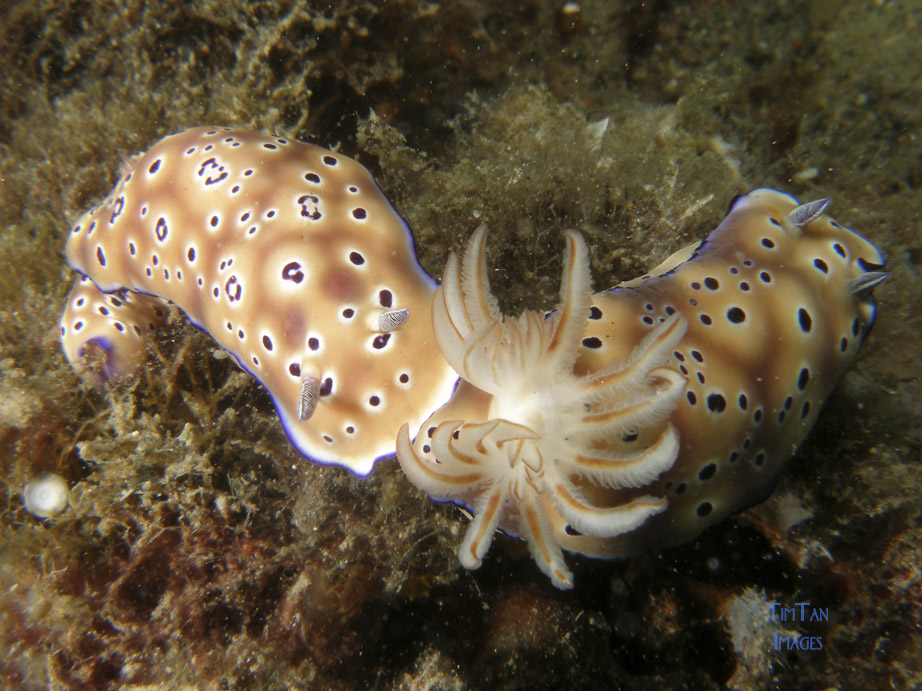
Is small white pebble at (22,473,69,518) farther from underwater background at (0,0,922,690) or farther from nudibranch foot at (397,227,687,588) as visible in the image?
nudibranch foot at (397,227,687,588)

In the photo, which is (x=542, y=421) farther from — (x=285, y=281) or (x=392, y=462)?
(x=285, y=281)

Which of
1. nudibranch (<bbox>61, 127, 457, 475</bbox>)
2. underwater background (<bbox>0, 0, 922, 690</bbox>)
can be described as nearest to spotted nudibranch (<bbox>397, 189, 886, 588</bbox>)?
nudibranch (<bbox>61, 127, 457, 475</bbox>)

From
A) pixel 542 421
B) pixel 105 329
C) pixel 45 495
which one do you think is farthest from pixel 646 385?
pixel 45 495

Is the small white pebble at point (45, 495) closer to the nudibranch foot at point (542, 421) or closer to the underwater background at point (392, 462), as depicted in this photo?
the underwater background at point (392, 462)

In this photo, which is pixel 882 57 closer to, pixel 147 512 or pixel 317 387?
pixel 317 387

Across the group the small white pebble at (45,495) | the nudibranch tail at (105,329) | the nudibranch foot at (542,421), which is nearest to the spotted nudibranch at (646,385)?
the nudibranch foot at (542,421)

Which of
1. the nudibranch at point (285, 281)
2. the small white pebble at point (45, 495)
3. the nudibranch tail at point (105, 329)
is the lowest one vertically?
the small white pebble at point (45, 495)
